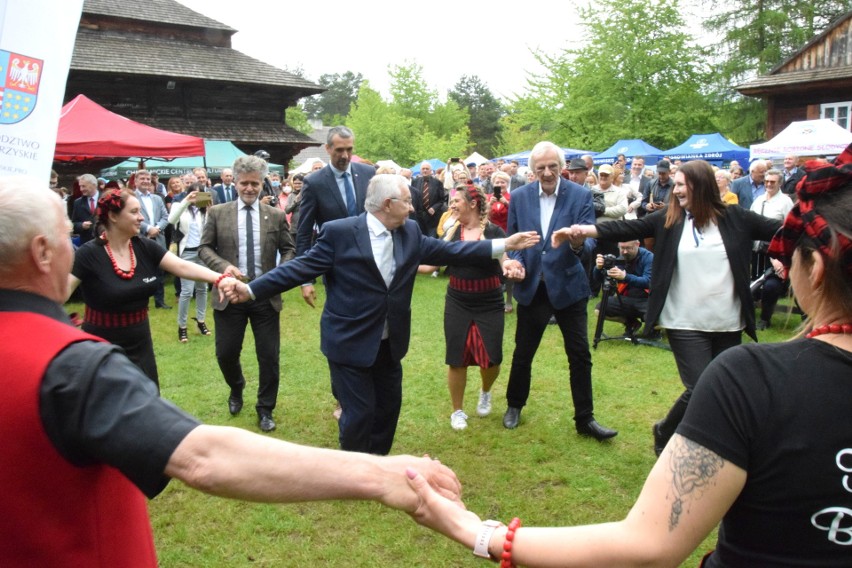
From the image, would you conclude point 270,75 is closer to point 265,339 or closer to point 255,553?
point 265,339

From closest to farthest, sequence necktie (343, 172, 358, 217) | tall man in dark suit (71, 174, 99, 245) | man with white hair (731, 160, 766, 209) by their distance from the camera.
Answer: necktie (343, 172, 358, 217) → man with white hair (731, 160, 766, 209) → tall man in dark suit (71, 174, 99, 245)

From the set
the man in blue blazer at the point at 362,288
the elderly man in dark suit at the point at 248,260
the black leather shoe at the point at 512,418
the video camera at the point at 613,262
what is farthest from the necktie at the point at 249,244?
the video camera at the point at 613,262

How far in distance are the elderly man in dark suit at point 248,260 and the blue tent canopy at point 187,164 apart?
14877 mm

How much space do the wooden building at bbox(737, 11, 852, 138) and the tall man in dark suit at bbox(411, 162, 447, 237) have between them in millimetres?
15864

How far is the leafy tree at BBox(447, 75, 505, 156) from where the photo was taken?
72.8 metres

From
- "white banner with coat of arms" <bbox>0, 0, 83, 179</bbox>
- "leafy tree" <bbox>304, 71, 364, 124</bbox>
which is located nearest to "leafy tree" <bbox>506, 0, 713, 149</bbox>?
"white banner with coat of arms" <bbox>0, 0, 83, 179</bbox>

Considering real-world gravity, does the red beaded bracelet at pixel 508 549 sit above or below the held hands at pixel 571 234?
below

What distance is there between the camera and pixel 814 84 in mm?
23531

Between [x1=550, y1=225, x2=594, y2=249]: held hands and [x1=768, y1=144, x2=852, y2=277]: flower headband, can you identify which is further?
[x1=550, y1=225, x2=594, y2=249]: held hands

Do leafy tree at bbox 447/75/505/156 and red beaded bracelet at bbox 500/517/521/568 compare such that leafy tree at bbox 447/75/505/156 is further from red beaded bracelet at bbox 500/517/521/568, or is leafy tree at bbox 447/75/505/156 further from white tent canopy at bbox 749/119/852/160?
red beaded bracelet at bbox 500/517/521/568

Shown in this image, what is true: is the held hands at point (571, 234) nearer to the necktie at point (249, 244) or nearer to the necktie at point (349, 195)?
the necktie at point (349, 195)

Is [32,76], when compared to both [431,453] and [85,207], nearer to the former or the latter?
[431,453]

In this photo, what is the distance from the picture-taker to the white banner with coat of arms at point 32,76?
2.94 metres

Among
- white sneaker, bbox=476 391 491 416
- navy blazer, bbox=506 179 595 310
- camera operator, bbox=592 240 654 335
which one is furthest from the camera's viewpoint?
camera operator, bbox=592 240 654 335
